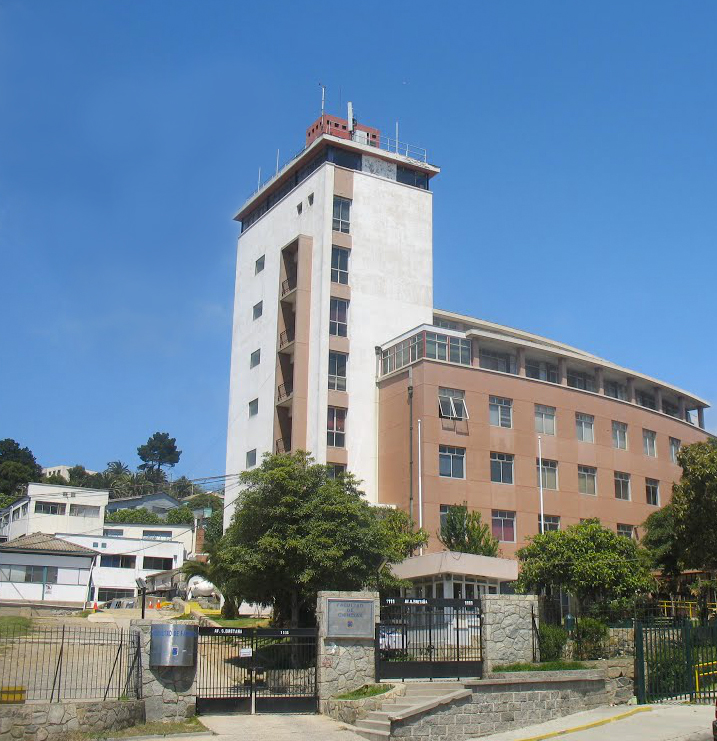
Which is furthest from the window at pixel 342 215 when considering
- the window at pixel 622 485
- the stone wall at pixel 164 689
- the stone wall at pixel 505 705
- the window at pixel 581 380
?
the stone wall at pixel 164 689

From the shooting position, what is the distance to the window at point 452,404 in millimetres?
49812

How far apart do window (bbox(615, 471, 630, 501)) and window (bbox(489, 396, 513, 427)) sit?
9.47 metres

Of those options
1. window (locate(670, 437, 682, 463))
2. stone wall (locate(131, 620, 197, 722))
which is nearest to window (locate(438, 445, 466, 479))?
window (locate(670, 437, 682, 463))

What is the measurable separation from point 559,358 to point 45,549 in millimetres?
34465

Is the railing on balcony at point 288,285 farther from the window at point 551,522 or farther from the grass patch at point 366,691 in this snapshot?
the grass patch at point 366,691

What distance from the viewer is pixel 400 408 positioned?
170ft

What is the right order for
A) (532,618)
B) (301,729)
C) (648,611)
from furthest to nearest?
1. (648,611)
2. (532,618)
3. (301,729)

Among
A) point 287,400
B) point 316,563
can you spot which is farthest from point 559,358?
point 316,563

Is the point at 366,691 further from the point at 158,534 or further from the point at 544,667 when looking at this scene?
the point at 158,534

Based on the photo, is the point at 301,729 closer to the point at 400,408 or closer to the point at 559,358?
the point at 400,408

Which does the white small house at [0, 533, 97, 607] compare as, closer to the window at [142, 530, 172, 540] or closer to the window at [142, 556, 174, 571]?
the window at [142, 556, 174, 571]

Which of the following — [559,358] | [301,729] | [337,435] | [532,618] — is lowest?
[301,729]

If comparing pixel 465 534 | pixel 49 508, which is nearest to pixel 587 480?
pixel 465 534

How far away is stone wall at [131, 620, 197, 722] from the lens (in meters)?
20.7
